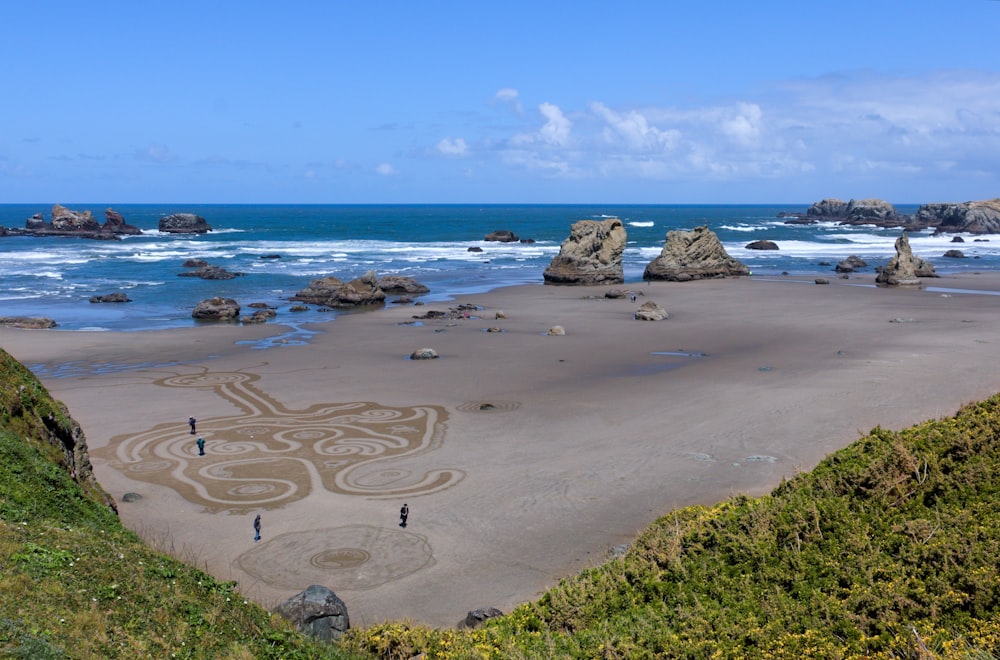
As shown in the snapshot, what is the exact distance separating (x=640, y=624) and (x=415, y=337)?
32.6 meters

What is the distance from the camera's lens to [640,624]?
37.7ft

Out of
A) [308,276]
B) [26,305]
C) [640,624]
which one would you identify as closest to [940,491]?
[640,624]

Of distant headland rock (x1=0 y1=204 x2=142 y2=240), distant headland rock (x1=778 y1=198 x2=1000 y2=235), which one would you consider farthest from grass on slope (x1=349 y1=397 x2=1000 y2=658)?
distant headland rock (x1=778 y1=198 x2=1000 y2=235)

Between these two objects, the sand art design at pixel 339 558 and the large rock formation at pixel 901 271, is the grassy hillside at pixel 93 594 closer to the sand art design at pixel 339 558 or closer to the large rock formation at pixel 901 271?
the sand art design at pixel 339 558

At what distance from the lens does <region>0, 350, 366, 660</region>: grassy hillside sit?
945 cm

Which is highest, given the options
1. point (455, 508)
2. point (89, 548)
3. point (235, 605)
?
point (89, 548)

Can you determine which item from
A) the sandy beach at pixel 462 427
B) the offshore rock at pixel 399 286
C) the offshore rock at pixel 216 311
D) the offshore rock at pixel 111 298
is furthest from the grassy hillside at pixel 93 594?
the offshore rock at pixel 399 286

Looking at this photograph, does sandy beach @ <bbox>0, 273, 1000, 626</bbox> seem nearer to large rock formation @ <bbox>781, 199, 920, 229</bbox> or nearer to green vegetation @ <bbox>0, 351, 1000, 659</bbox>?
green vegetation @ <bbox>0, 351, 1000, 659</bbox>

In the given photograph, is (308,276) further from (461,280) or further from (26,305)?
(26,305)

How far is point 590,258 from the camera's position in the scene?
70062 mm

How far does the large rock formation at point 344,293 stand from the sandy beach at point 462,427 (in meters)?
9.20

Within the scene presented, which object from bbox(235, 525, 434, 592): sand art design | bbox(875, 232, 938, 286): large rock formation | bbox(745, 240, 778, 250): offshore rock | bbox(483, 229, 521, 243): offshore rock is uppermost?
bbox(483, 229, 521, 243): offshore rock

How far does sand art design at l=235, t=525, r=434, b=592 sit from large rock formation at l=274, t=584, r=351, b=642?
191 cm

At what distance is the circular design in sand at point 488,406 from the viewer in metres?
28.3
